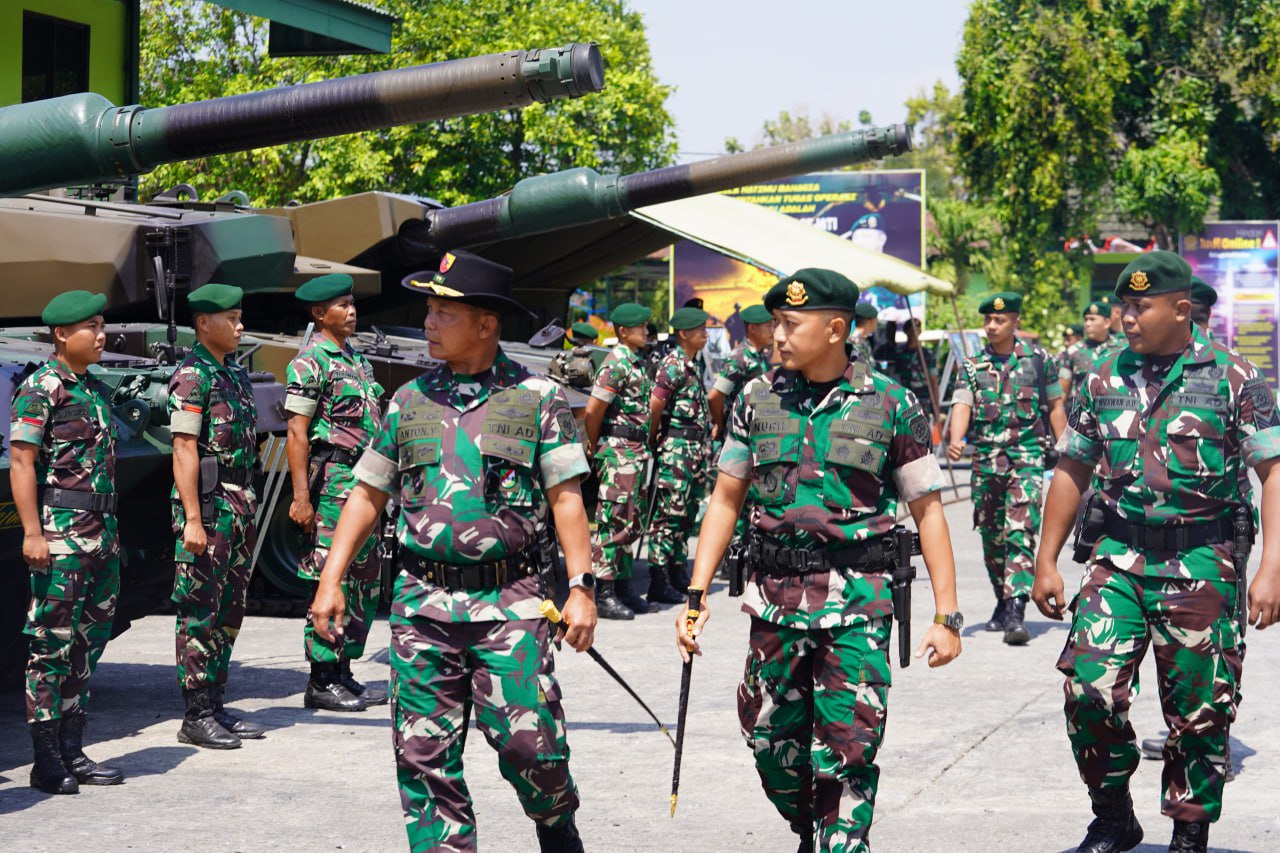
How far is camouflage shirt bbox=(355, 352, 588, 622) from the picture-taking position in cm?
489

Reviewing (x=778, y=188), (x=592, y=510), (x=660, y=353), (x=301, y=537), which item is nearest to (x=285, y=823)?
(x=301, y=537)

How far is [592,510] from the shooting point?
41.7ft

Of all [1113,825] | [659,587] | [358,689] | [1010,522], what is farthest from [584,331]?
[1113,825]

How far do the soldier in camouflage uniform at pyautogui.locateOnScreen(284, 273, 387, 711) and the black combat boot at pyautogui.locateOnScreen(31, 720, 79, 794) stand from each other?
162 centimetres

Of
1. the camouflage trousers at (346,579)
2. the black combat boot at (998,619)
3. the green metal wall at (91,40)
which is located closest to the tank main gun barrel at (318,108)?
the camouflage trousers at (346,579)

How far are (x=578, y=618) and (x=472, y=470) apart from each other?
1.63ft

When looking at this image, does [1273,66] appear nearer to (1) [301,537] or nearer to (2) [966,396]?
(2) [966,396]

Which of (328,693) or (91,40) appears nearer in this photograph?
(328,693)

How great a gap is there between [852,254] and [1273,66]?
76.3 feet

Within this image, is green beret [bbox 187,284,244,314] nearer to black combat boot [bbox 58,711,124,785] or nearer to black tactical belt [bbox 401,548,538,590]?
black combat boot [bbox 58,711,124,785]

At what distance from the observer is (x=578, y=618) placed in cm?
492

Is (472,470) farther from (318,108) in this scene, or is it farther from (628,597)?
(628,597)

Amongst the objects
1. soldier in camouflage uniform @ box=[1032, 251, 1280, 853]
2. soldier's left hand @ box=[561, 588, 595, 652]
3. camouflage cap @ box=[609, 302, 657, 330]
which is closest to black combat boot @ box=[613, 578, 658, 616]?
camouflage cap @ box=[609, 302, 657, 330]

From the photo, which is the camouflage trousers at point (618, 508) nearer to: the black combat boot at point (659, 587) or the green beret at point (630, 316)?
the black combat boot at point (659, 587)
